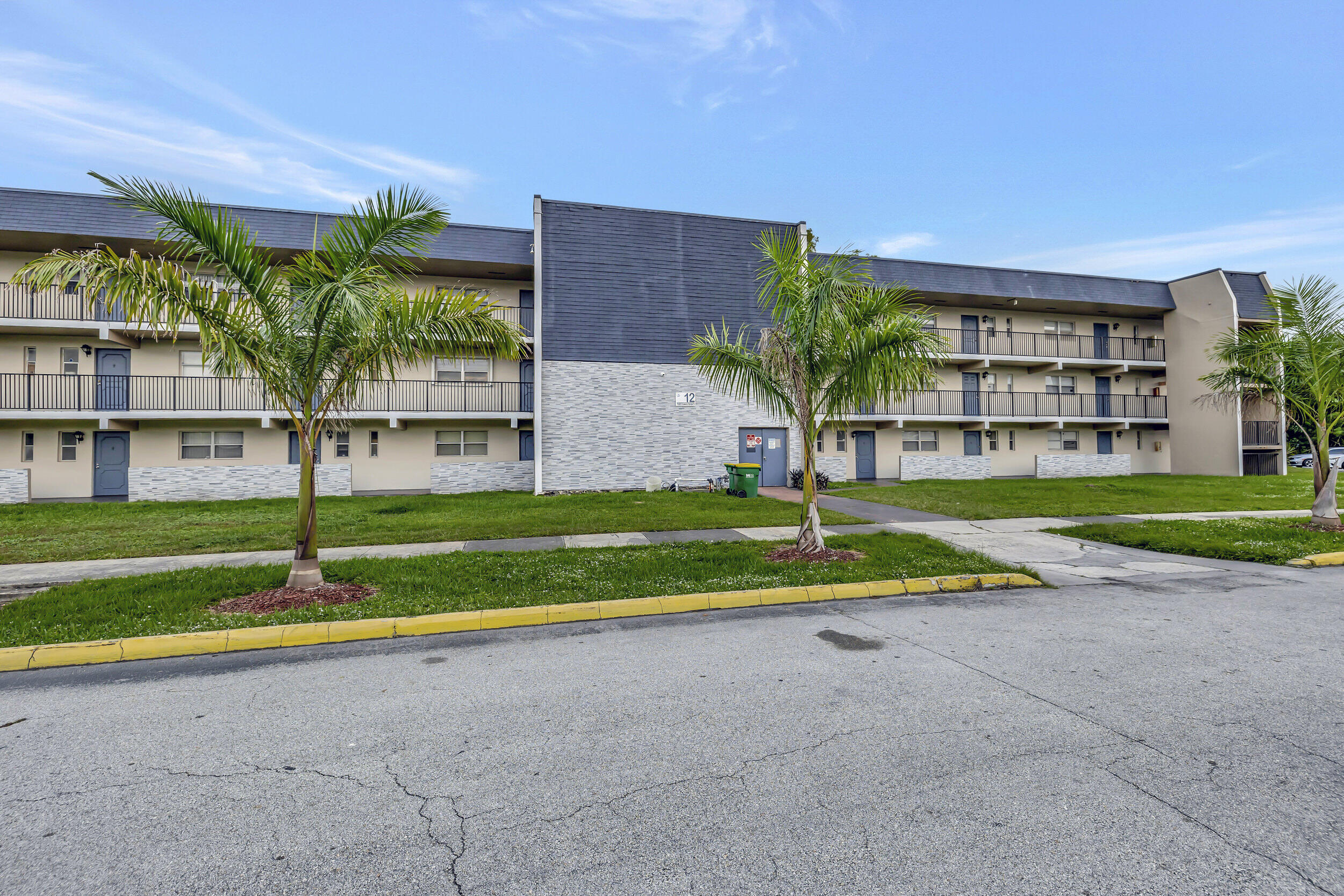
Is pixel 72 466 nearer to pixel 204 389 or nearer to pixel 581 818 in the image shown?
pixel 204 389

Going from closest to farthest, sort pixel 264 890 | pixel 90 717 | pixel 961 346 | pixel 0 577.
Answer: pixel 264 890 < pixel 90 717 < pixel 0 577 < pixel 961 346

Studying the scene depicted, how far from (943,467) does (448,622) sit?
78.3 ft

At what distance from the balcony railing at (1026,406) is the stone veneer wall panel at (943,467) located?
1770 mm

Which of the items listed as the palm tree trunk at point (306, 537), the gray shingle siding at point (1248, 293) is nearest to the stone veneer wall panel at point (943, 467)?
the gray shingle siding at point (1248, 293)

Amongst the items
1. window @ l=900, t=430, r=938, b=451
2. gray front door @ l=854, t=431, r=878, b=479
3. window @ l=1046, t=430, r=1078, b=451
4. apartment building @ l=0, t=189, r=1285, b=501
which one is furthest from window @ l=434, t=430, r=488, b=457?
window @ l=1046, t=430, r=1078, b=451

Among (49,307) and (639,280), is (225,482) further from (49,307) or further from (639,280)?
(639,280)

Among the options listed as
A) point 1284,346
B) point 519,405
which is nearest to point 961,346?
point 1284,346

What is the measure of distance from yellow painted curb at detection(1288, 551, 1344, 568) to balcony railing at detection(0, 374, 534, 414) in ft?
63.4

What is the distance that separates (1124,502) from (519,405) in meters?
18.7

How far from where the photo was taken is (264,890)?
2.38m

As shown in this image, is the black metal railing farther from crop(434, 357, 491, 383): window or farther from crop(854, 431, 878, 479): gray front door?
crop(434, 357, 491, 383): window

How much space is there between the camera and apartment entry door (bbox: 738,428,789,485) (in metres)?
22.2

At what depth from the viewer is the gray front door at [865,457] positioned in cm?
2600

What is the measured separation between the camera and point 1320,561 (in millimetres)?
9148
